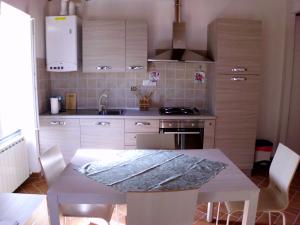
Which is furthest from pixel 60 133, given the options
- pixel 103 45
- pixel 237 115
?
pixel 237 115

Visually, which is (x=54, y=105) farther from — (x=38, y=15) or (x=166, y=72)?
(x=166, y=72)

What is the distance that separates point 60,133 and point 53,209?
6.41 ft

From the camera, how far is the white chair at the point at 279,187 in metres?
1.93

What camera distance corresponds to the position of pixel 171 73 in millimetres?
3859

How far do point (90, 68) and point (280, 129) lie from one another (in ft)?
9.39

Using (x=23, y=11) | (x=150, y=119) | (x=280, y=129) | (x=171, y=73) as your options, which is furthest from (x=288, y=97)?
(x=23, y=11)

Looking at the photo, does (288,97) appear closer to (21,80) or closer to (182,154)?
(182,154)

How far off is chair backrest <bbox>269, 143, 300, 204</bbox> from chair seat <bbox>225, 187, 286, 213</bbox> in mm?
58

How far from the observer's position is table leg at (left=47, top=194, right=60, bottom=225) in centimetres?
154

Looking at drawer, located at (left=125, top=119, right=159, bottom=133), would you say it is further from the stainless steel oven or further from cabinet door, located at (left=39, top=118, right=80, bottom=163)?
cabinet door, located at (left=39, top=118, right=80, bottom=163)

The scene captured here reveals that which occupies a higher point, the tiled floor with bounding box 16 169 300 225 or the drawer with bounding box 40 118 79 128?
the drawer with bounding box 40 118 79 128

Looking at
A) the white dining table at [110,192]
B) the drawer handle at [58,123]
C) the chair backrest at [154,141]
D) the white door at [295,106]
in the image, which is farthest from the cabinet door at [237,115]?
the drawer handle at [58,123]

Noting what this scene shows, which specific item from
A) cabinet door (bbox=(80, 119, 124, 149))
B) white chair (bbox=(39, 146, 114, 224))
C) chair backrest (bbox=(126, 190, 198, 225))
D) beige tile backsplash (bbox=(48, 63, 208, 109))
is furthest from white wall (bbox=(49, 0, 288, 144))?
chair backrest (bbox=(126, 190, 198, 225))

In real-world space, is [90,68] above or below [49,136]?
above
